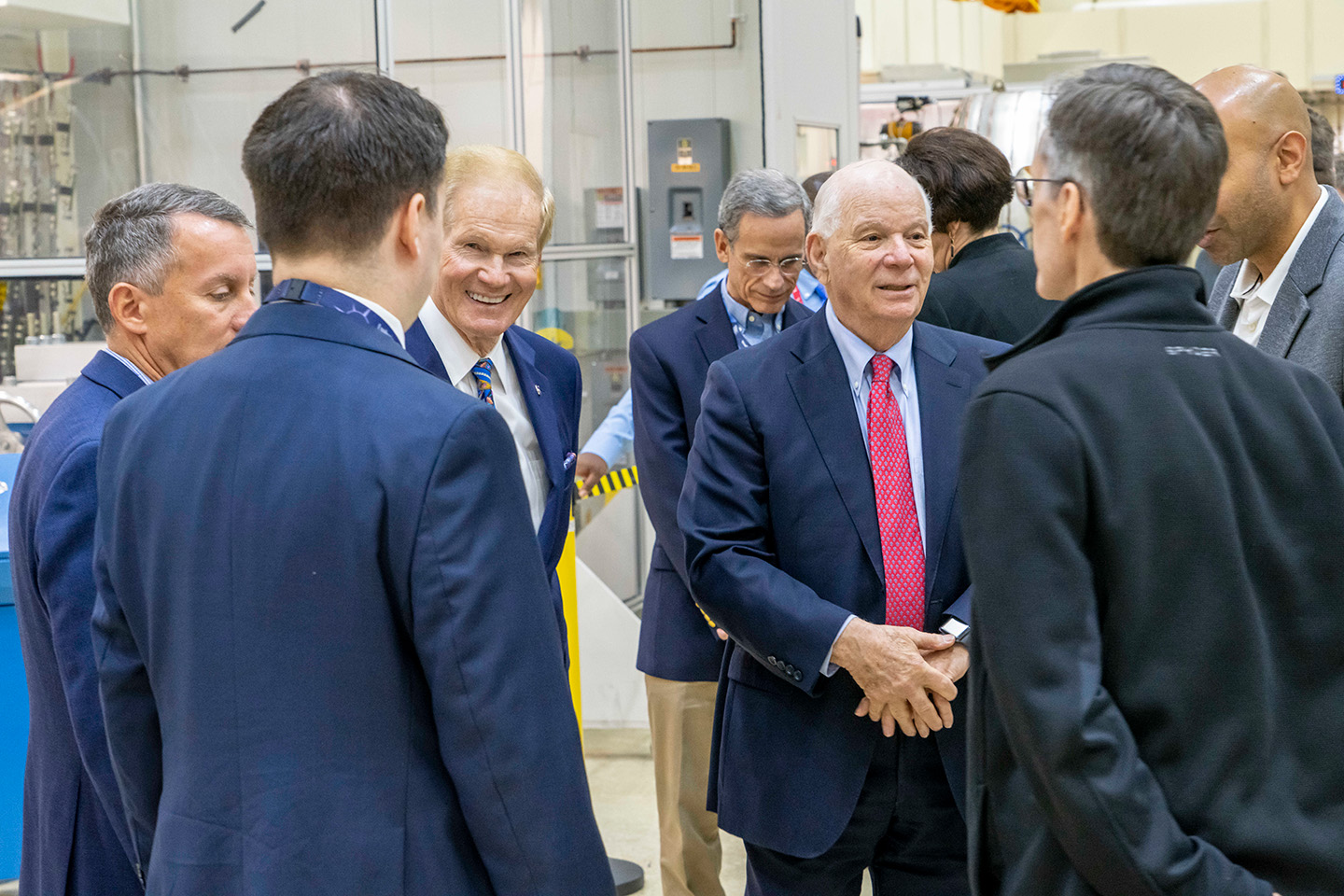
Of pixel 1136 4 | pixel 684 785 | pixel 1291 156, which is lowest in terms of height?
pixel 684 785

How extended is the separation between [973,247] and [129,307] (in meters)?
1.99

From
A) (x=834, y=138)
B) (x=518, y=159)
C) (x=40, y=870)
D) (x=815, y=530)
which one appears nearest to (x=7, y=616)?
(x=40, y=870)

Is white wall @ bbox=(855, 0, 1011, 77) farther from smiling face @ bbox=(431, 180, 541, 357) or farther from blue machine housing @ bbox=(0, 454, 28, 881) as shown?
smiling face @ bbox=(431, 180, 541, 357)

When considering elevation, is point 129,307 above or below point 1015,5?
below

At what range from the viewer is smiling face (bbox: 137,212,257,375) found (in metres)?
1.92

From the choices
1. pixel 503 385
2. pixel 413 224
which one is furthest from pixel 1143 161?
pixel 503 385

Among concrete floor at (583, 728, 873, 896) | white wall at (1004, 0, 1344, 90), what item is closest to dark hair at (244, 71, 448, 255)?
concrete floor at (583, 728, 873, 896)

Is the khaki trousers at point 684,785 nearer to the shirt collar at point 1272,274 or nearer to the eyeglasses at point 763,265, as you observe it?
the eyeglasses at point 763,265

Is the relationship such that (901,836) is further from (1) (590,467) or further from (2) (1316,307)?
(1) (590,467)

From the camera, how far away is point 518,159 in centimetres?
223

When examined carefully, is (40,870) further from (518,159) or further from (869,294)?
(869,294)

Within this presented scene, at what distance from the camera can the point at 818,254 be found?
2270mm

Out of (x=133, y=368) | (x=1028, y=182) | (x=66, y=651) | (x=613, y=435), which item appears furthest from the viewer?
(x=613, y=435)

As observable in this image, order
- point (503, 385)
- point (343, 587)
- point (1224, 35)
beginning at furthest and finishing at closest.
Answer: point (1224, 35) < point (503, 385) < point (343, 587)
